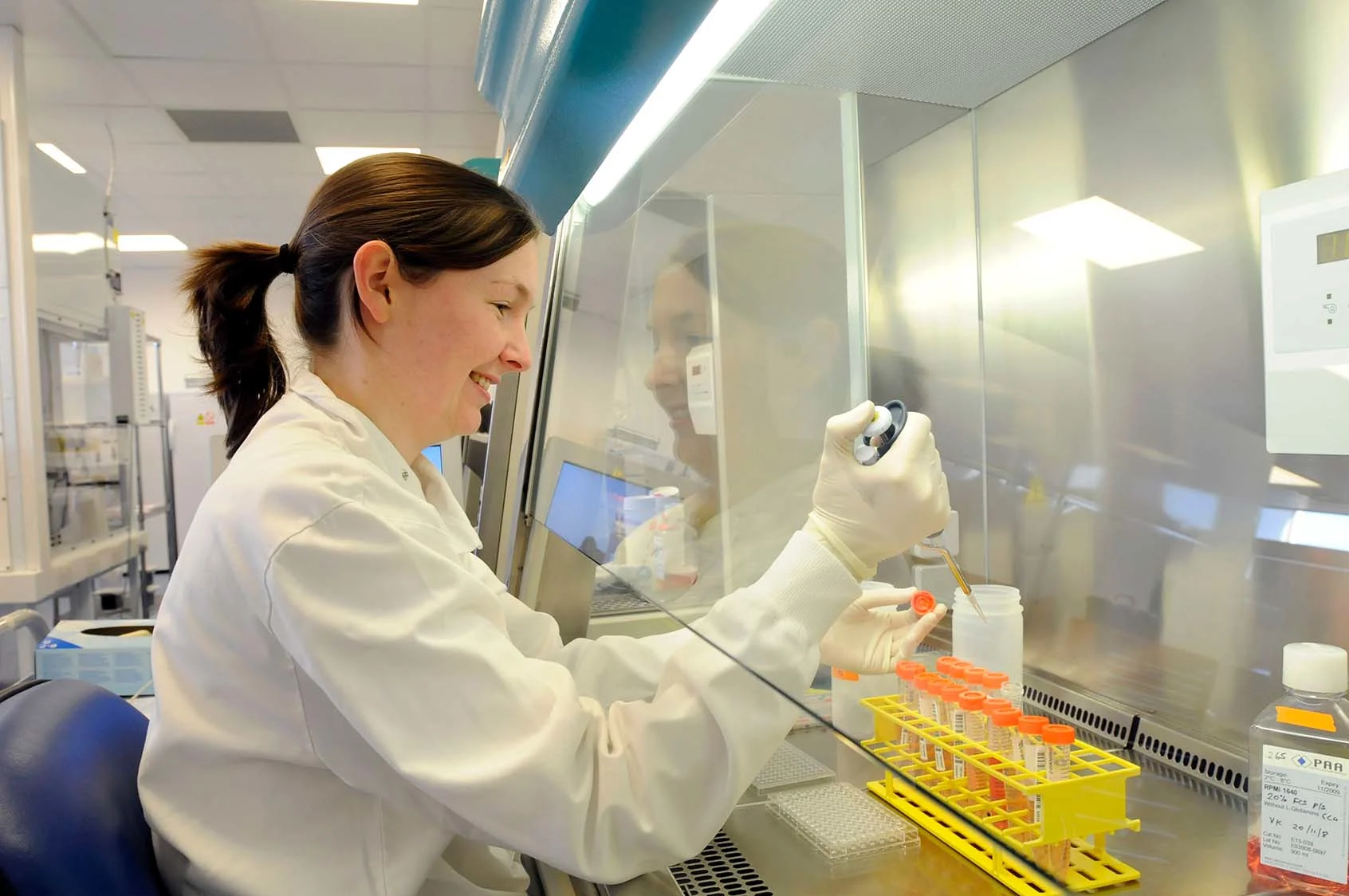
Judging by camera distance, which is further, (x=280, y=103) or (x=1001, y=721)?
(x=280, y=103)

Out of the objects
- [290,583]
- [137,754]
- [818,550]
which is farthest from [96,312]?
[818,550]

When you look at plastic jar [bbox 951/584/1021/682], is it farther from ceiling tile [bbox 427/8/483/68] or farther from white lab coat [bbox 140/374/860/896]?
ceiling tile [bbox 427/8/483/68]

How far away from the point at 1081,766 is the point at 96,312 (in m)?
4.95

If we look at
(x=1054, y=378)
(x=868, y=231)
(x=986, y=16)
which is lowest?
(x=1054, y=378)

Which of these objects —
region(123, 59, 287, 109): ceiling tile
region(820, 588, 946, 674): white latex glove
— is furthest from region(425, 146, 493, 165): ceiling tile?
region(820, 588, 946, 674): white latex glove

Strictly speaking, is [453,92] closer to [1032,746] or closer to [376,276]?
[376,276]

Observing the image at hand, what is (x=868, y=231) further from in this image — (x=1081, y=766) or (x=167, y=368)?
(x=167, y=368)

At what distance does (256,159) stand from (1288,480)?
18.3 ft

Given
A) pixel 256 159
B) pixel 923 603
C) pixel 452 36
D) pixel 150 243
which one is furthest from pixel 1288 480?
pixel 150 243

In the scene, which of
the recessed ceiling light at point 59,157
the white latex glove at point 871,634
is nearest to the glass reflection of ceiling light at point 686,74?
the white latex glove at point 871,634

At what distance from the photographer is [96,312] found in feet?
14.3

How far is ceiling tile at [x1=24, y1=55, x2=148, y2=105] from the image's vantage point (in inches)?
150

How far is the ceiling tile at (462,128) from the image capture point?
4.64 metres

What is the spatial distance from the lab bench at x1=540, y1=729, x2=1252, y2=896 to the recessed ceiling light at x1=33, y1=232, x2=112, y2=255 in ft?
12.4
